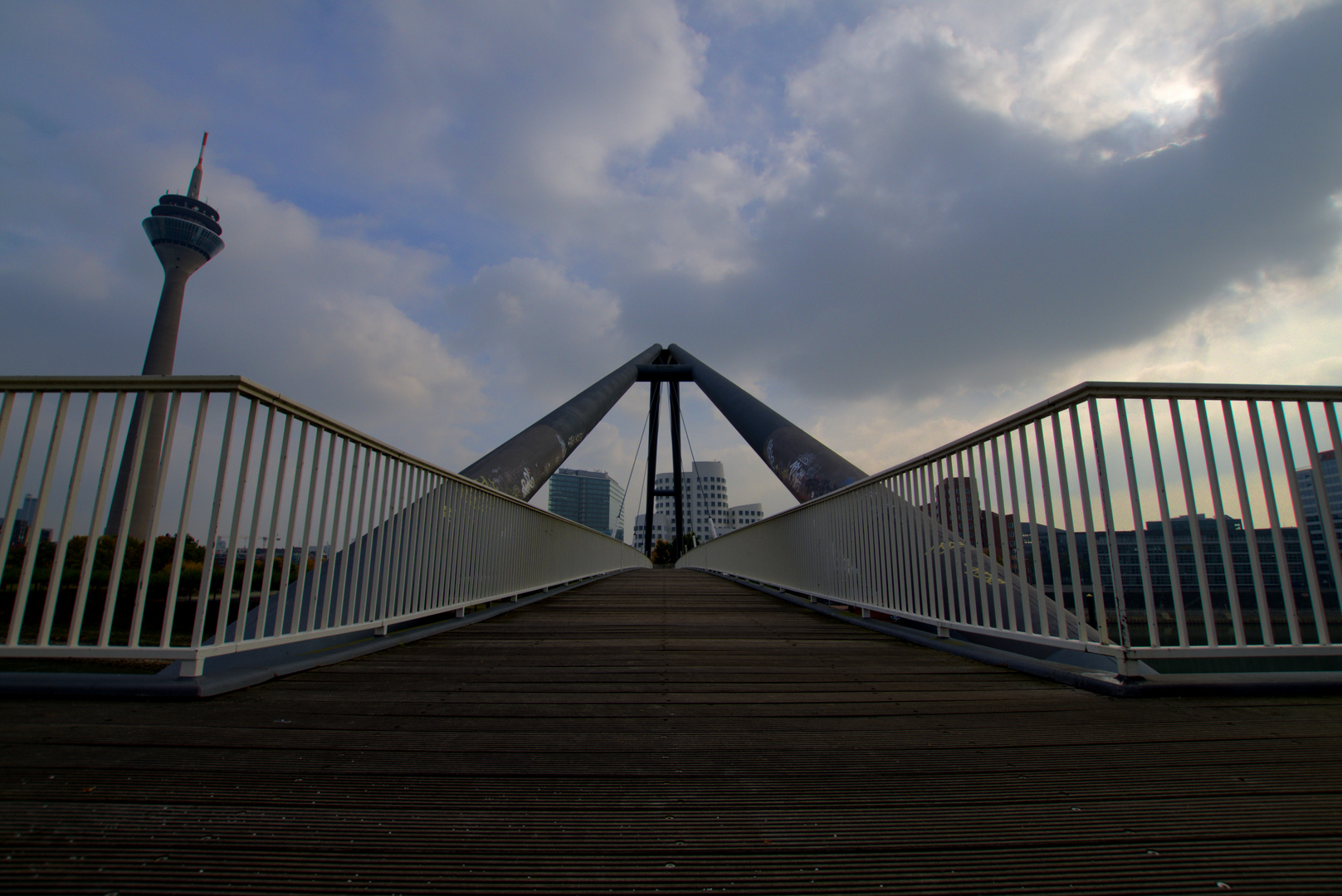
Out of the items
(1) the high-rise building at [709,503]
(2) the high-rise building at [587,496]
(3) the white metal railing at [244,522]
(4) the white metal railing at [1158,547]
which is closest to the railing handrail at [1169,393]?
(4) the white metal railing at [1158,547]

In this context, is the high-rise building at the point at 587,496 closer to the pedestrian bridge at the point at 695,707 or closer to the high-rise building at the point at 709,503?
the high-rise building at the point at 709,503

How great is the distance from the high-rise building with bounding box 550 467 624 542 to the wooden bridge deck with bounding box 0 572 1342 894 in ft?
295

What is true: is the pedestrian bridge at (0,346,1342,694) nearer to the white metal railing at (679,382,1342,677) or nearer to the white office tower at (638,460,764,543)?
the white metal railing at (679,382,1342,677)

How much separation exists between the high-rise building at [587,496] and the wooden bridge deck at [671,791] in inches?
3543

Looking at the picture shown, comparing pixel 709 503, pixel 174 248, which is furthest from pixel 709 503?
pixel 174 248

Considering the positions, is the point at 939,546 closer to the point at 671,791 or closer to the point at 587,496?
the point at 671,791

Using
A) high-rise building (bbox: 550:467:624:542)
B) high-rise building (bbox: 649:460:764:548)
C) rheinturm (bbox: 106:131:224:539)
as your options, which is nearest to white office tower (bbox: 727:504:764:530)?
high-rise building (bbox: 649:460:764:548)

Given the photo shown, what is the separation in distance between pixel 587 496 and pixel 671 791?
325ft

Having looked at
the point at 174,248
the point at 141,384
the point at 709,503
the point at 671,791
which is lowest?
the point at 671,791

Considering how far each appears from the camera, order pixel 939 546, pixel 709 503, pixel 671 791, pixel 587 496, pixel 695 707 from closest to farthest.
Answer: pixel 671 791 → pixel 695 707 → pixel 939 546 → pixel 709 503 → pixel 587 496

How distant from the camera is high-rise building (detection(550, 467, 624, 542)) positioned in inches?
3728

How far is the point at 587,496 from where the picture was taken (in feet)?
325

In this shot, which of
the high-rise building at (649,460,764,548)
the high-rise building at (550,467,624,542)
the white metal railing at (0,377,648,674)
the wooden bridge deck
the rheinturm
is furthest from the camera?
the high-rise building at (550,467,624,542)

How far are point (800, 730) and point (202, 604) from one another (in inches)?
68.5
